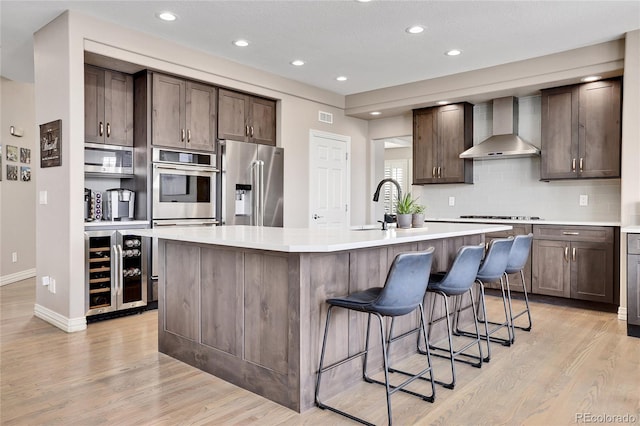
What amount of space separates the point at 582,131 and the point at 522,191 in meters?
1.03

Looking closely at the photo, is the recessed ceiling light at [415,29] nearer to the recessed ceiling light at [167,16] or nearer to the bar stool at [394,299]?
the recessed ceiling light at [167,16]

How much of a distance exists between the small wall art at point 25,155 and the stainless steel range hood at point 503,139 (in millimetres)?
6041

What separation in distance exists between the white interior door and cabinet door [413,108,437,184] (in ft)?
3.64

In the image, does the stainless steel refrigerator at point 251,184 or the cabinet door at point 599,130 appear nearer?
the cabinet door at point 599,130

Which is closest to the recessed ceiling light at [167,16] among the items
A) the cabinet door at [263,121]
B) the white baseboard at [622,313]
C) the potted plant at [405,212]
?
the cabinet door at [263,121]

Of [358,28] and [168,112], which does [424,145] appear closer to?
[358,28]

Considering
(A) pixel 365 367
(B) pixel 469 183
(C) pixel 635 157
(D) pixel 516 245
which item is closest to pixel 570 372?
(D) pixel 516 245

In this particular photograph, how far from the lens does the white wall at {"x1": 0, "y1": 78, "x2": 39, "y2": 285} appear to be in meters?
5.80

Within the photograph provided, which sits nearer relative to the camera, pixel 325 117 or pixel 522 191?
pixel 522 191

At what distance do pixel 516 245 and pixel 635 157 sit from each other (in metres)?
1.70

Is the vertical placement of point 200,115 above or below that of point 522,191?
above

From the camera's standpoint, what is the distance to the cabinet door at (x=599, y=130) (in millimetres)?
4508

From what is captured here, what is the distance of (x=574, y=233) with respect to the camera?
459 cm

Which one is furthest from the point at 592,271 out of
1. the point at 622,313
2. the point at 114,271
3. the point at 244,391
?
the point at 114,271
